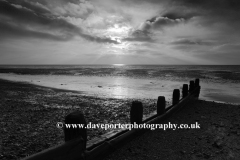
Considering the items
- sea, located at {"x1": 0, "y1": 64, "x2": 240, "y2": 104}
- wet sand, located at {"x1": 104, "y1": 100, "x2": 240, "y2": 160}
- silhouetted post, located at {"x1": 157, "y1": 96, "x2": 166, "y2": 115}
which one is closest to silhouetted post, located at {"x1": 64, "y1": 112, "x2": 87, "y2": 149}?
wet sand, located at {"x1": 104, "y1": 100, "x2": 240, "y2": 160}

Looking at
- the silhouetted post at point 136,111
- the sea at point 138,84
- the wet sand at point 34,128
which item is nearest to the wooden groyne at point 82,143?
the silhouetted post at point 136,111

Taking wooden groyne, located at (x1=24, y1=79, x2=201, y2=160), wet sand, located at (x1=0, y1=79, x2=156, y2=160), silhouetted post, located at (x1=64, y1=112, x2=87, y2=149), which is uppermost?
silhouetted post, located at (x1=64, y1=112, x2=87, y2=149)

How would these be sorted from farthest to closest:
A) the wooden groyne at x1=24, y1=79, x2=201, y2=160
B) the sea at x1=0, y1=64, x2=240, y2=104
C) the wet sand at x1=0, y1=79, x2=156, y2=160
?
the sea at x1=0, y1=64, x2=240, y2=104, the wet sand at x1=0, y1=79, x2=156, y2=160, the wooden groyne at x1=24, y1=79, x2=201, y2=160

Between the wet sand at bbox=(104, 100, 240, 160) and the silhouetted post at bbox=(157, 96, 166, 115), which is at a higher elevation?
the silhouetted post at bbox=(157, 96, 166, 115)

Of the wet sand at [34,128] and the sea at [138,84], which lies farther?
the sea at [138,84]

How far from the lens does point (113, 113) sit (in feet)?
24.2

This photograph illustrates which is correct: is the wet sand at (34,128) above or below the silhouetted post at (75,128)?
below

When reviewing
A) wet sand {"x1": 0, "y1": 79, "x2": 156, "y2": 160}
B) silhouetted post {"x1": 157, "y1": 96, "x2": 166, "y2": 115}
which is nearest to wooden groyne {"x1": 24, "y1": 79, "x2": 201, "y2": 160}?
silhouetted post {"x1": 157, "y1": 96, "x2": 166, "y2": 115}

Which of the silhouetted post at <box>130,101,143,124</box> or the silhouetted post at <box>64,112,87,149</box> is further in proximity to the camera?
the silhouetted post at <box>130,101,143,124</box>

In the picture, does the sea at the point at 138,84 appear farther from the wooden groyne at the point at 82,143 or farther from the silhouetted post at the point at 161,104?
the wooden groyne at the point at 82,143

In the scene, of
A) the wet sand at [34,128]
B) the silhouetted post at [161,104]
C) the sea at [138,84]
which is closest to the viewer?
the wet sand at [34,128]

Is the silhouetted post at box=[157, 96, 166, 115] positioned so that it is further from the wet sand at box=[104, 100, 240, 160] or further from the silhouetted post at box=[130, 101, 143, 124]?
the silhouetted post at box=[130, 101, 143, 124]

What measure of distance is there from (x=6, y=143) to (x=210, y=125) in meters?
6.46

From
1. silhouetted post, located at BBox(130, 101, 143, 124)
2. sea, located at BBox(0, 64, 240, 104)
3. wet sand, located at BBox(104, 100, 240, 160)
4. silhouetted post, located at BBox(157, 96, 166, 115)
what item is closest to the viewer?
wet sand, located at BBox(104, 100, 240, 160)
